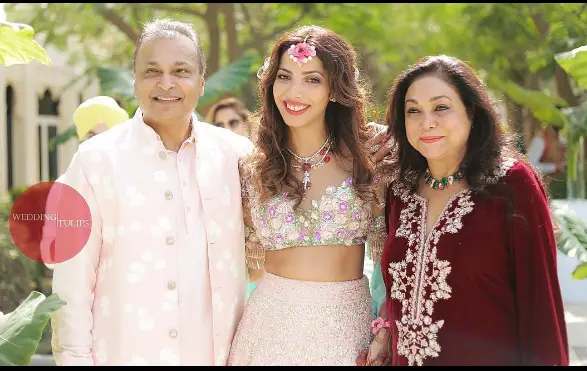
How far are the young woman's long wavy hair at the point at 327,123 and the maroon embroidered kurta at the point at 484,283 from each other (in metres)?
0.48

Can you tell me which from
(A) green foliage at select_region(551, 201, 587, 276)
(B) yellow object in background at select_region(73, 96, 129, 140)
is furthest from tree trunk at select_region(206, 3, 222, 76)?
(A) green foliage at select_region(551, 201, 587, 276)

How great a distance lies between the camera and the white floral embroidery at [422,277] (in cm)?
264

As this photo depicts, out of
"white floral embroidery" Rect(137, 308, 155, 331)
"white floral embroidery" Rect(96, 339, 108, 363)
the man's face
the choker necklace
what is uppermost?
the man's face

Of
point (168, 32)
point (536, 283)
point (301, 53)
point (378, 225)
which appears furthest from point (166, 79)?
point (536, 283)

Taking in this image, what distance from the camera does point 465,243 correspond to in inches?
102

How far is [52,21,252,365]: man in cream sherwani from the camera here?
113 inches

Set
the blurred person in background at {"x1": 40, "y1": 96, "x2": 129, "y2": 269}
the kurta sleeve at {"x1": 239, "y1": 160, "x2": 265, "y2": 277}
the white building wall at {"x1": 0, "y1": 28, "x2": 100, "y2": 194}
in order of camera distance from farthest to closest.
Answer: the white building wall at {"x1": 0, "y1": 28, "x2": 100, "y2": 194}, the blurred person in background at {"x1": 40, "y1": 96, "x2": 129, "y2": 269}, the kurta sleeve at {"x1": 239, "y1": 160, "x2": 265, "y2": 277}

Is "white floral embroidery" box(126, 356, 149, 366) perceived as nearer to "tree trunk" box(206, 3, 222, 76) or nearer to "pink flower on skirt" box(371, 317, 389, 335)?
"pink flower on skirt" box(371, 317, 389, 335)

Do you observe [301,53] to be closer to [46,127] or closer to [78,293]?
[78,293]

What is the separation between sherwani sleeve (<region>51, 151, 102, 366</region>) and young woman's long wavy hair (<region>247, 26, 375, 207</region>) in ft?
2.16

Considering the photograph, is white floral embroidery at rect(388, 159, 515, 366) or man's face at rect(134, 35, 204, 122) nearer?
white floral embroidery at rect(388, 159, 515, 366)

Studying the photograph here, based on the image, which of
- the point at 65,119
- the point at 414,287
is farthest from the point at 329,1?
the point at 414,287

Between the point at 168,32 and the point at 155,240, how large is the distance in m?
0.77

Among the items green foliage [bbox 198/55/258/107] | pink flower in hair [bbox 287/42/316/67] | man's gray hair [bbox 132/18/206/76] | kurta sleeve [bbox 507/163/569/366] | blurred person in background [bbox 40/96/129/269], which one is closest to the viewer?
kurta sleeve [bbox 507/163/569/366]
